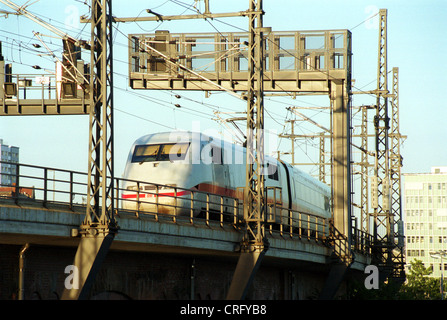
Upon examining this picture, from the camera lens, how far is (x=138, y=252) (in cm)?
2392

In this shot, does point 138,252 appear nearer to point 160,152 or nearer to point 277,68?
point 160,152

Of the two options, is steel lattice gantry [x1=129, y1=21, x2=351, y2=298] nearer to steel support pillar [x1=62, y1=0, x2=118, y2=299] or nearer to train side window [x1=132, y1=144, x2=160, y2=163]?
train side window [x1=132, y1=144, x2=160, y2=163]

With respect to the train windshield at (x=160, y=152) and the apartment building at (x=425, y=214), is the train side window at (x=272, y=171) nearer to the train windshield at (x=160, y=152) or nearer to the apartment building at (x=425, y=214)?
the train windshield at (x=160, y=152)

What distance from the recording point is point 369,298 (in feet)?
127

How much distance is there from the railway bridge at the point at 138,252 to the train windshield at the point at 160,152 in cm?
194

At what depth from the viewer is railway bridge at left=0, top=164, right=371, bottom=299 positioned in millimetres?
18766

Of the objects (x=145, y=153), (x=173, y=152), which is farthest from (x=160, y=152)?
(x=145, y=153)

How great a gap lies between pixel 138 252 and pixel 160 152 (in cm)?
672

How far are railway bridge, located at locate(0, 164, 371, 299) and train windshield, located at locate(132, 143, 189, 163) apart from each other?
1.94 m

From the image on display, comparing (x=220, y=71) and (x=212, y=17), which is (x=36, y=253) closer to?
(x=212, y=17)

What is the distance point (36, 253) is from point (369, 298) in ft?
73.0

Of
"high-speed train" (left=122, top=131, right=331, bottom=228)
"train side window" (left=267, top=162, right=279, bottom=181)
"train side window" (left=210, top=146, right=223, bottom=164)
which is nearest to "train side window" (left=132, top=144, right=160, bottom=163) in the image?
"high-speed train" (left=122, top=131, right=331, bottom=228)

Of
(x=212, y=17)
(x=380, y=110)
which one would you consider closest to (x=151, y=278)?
(x=212, y=17)

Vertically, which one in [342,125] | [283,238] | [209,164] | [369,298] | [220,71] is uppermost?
[220,71]
